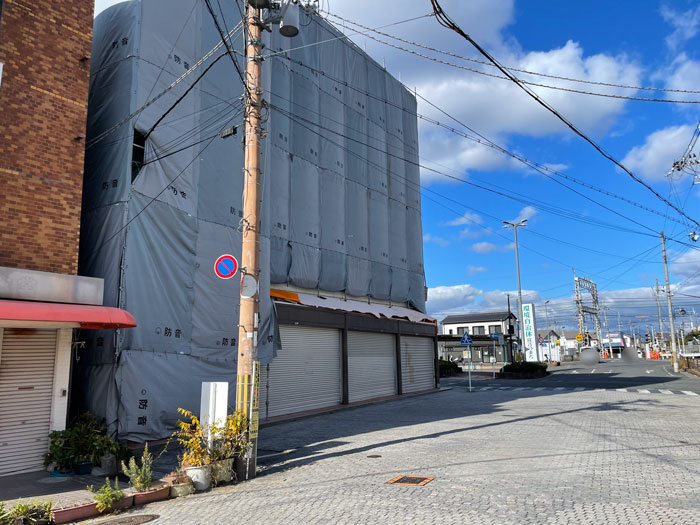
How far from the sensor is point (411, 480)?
8336 millimetres

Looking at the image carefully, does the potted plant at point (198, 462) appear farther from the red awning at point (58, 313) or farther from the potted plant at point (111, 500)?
the red awning at point (58, 313)

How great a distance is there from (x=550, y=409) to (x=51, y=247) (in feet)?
55.3

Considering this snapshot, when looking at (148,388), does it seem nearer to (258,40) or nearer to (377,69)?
(258,40)

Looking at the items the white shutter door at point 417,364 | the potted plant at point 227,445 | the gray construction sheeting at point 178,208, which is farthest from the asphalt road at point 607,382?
the potted plant at point 227,445

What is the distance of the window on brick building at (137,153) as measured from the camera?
1300 cm

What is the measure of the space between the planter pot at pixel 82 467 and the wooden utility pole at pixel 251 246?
306 centimetres

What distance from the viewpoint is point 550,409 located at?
18.2 meters

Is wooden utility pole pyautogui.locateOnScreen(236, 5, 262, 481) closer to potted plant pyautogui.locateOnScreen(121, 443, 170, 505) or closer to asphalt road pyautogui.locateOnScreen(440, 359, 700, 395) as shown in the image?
potted plant pyautogui.locateOnScreen(121, 443, 170, 505)

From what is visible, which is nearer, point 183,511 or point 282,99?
point 183,511

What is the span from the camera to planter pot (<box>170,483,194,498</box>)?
27.0 ft

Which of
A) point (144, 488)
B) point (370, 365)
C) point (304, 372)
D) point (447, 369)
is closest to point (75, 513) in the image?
point (144, 488)

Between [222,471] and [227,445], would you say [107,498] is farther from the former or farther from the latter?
[227,445]

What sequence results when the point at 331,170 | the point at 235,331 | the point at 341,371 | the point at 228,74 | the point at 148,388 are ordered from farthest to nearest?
the point at 331,170
the point at 341,371
the point at 228,74
the point at 235,331
the point at 148,388

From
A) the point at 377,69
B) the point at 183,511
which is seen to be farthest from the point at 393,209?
the point at 183,511
